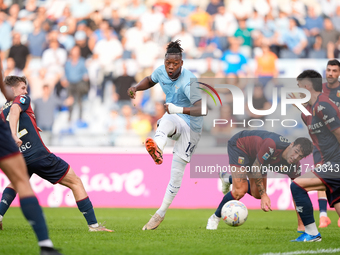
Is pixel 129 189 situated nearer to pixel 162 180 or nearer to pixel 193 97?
pixel 162 180

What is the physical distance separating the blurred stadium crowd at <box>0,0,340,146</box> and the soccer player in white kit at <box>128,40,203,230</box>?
224 inches

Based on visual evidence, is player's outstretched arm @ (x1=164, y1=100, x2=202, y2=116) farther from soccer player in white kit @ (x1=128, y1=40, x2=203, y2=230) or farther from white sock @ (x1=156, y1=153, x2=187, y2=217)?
white sock @ (x1=156, y1=153, x2=187, y2=217)

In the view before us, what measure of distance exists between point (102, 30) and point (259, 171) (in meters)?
10.5

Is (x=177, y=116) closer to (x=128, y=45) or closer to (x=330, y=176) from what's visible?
(x=330, y=176)

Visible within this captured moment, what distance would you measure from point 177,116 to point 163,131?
0.57 m

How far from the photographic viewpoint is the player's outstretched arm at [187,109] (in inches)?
263

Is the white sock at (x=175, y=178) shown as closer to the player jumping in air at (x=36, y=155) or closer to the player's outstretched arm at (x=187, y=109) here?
the player's outstretched arm at (x=187, y=109)

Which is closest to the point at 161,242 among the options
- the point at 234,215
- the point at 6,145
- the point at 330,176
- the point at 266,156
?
the point at 234,215

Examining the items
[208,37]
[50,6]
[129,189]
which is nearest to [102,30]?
[50,6]

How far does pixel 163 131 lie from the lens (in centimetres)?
695

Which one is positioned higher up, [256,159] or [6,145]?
[6,145]

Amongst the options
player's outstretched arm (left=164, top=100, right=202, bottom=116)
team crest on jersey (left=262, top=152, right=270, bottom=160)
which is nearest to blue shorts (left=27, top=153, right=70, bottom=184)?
player's outstretched arm (left=164, top=100, right=202, bottom=116)

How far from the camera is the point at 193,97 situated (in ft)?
23.0

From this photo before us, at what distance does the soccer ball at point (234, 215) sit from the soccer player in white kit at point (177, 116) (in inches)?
35.8
